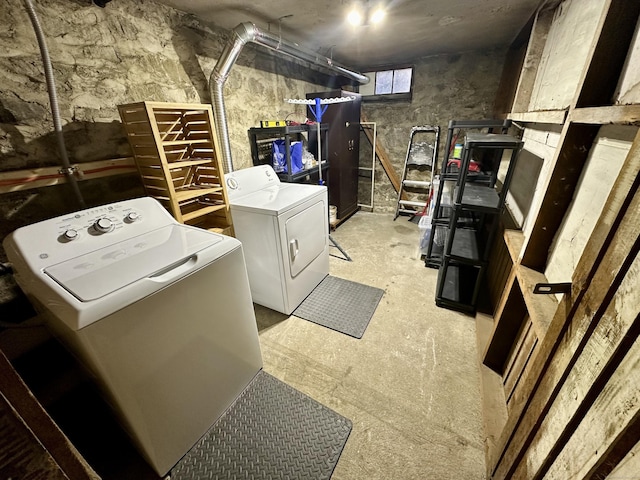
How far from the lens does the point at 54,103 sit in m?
1.28

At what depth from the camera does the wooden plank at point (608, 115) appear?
63 centimetres

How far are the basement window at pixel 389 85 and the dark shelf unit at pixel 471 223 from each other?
5.83ft

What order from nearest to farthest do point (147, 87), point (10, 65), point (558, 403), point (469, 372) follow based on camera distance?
1. point (558, 403)
2. point (10, 65)
3. point (469, 372)
4. point (147, 87)

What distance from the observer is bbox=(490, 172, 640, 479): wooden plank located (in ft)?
1.65

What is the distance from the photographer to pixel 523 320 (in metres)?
1.34

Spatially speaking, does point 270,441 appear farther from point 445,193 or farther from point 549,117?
point 445,193

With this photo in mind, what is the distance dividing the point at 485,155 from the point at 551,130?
1800 millimetres

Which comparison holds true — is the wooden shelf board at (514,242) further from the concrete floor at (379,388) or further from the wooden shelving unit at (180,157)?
the wooden shelving unit at (180,157)

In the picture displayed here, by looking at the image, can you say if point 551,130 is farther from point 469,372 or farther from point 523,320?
point 469,372

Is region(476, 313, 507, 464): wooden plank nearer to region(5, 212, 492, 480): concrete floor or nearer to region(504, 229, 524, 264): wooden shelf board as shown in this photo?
region(5, 212, 492, 480): concrete floor

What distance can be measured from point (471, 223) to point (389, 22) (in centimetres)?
193

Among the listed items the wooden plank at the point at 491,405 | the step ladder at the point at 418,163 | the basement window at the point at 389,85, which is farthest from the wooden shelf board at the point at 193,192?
the basement window at the point at 389,85

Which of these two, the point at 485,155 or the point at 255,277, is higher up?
the point at 485,155

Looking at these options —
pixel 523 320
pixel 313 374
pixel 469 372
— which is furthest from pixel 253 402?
pixel 523 320
